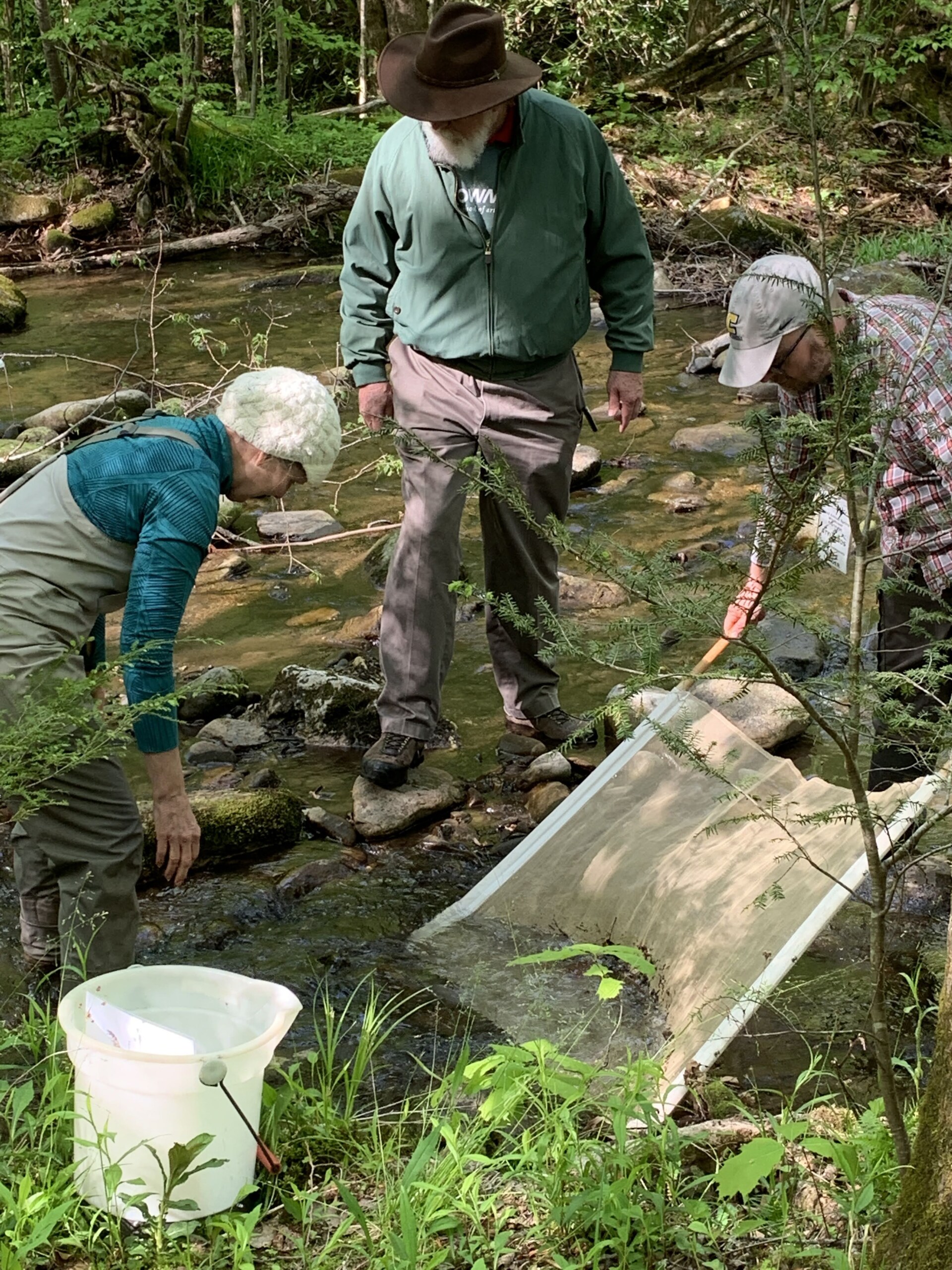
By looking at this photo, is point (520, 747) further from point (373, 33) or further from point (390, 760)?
point (373, 33)

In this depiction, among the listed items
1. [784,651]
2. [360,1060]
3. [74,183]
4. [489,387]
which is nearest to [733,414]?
[784,651]

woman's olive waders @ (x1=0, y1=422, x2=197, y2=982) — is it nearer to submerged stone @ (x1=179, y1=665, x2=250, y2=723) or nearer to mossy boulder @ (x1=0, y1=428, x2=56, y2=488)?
submerged stone @ (x1=179, y1=665, x2=250, y2=723)

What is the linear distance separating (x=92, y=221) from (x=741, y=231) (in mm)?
6096

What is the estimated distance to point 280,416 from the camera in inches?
119

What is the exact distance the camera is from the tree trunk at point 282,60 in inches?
606

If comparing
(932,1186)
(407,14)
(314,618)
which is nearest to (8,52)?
(407,14)

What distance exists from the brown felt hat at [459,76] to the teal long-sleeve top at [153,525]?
1.44m

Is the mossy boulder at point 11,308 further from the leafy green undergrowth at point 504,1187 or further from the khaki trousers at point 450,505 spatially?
the leafy green undergrowth at point 504,1187

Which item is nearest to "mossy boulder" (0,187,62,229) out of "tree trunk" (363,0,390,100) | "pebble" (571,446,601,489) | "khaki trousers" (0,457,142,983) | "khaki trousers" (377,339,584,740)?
"tree trunk" (363,0,390,100)

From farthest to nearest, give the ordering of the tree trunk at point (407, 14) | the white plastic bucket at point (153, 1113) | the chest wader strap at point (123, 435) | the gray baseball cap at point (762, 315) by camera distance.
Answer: the tree trunk at point (407, 14), the gray baseball cap at point (762, 315), the chest wader strap at point (123, 435), the white plastic bucket at point (153, 1113)

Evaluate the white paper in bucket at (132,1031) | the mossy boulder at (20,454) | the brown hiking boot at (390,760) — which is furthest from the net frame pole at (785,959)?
the mossy boulder at (20,454)

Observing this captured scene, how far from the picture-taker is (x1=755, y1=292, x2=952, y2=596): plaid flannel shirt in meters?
2.99

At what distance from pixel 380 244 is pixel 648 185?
926 centimetres

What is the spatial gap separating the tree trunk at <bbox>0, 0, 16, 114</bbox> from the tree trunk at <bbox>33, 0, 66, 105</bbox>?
310mm
